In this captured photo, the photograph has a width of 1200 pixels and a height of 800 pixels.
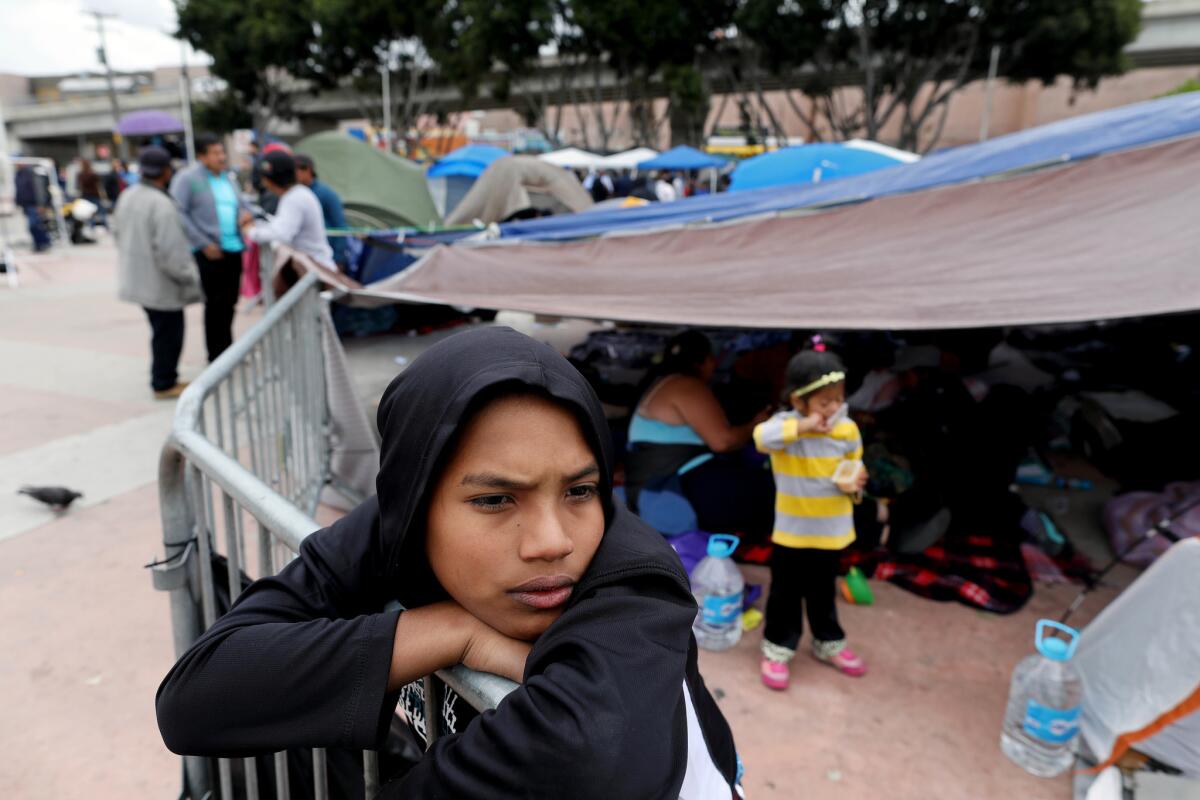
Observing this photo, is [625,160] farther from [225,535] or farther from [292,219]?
[225,535]

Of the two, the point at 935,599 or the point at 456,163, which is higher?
the point at 456,163

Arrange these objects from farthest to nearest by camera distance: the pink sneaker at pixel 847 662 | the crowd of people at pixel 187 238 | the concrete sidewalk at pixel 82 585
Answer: the crowd of people at pixel 187 238 < the pink sneaker at pixel 847 662 < the concrete sidewalk at pixel 82 585

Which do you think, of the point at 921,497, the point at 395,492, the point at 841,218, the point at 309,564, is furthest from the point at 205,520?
the point at 921,497

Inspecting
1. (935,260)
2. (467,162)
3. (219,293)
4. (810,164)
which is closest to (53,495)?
(219,293)

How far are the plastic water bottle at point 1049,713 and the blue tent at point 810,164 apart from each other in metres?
5.66

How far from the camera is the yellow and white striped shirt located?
9.89 ft

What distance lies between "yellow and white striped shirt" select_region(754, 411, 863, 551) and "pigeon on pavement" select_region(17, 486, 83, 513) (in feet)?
12.9

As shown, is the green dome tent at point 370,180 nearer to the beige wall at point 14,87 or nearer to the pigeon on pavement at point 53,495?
the pigeon on pavement at point 53,495

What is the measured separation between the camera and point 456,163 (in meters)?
16.5

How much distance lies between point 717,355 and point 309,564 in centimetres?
530

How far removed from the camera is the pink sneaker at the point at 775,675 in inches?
121

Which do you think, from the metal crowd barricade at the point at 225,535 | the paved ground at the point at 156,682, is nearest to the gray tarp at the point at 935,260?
the paved ground at the point at 156,682

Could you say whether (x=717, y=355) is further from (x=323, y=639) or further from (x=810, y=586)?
(x=323, y=639)

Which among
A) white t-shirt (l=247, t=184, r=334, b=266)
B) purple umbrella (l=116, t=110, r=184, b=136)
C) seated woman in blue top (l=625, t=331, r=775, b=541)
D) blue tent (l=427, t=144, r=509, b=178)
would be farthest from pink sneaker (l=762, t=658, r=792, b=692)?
purple umbrella (l=116, t=110, r=184, b=136)
